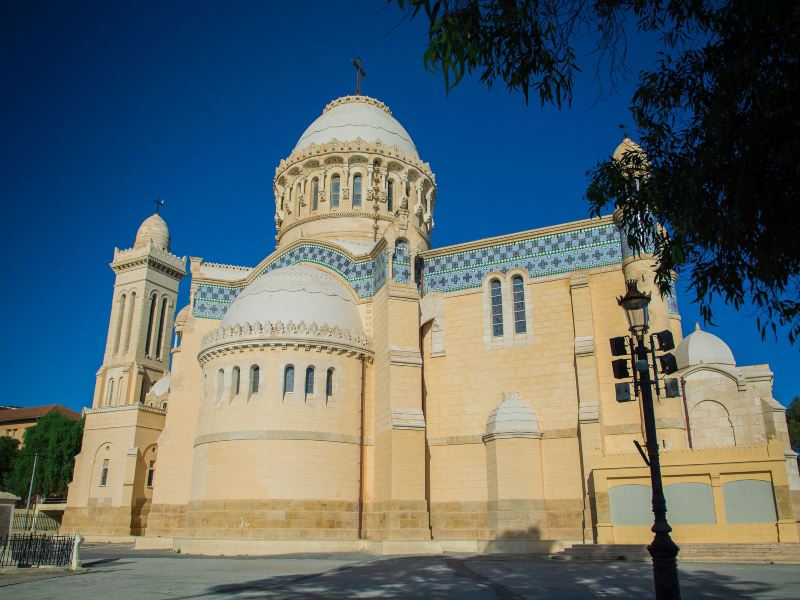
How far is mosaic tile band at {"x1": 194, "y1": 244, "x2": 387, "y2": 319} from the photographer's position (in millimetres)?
25969

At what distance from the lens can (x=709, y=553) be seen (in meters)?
17.0

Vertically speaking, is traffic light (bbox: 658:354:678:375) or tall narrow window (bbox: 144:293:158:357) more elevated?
tall narrow window (bbox: 144:293:158:357)

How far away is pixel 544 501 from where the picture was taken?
21.4 metres

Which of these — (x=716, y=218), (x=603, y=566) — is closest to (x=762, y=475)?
(x=603, y=566)

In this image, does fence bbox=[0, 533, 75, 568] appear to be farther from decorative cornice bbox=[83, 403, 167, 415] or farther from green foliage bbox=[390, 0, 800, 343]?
decorative cornice bbox=[83, 403, 167, 415]

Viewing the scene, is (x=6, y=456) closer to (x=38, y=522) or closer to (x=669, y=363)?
(x=38, y=522)

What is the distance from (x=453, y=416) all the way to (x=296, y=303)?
278 inches

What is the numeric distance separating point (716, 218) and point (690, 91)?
63.8 inches

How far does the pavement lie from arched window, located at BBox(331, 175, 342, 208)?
16.9 m

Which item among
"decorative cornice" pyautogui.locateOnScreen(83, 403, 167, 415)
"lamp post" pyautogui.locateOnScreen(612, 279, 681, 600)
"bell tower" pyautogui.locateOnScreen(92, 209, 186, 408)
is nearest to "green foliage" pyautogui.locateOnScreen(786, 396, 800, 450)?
"decorative cornice" pyautogui.locateOnScreen(83, 403, 167, 415)

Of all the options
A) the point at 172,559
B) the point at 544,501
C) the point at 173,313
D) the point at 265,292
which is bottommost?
the point at 172,559

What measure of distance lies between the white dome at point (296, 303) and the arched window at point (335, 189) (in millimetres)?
5587

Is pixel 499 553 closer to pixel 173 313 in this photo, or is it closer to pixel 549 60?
pixel 549 60

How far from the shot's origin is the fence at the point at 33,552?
1529 centimetres
